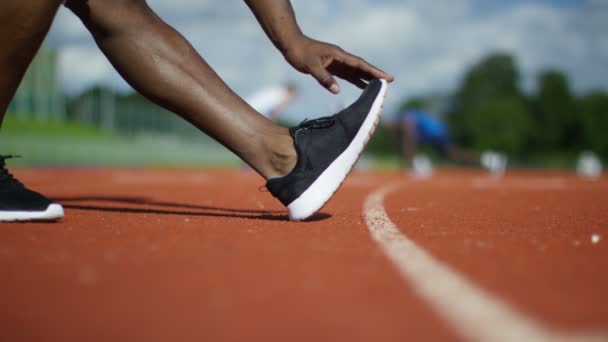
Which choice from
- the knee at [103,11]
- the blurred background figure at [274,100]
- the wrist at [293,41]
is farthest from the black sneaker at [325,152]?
the blurred background figure at [274,100]

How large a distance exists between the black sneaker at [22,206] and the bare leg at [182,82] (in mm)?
608

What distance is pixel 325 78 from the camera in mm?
2607

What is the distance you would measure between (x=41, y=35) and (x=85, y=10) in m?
0.25

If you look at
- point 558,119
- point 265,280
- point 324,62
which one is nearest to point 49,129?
point 324,62

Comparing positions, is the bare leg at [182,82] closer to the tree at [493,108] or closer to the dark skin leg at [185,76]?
the dark skin leg at [185,76]

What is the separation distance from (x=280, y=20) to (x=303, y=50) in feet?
0.57

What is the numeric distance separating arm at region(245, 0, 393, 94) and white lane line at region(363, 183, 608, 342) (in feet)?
3.41

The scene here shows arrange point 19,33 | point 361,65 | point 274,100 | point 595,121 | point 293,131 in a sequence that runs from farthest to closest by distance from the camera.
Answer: point 595,121, point 274,100, point 361,65, point 293,131, point 19,33

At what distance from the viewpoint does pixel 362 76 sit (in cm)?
278

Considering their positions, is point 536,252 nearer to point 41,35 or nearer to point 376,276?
point 376,276

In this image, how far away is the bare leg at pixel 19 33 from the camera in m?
2.23

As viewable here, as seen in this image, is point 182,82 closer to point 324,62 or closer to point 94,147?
point 324,62

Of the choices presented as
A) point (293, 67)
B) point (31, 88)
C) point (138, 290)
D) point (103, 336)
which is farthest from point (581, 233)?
point (31, 88)

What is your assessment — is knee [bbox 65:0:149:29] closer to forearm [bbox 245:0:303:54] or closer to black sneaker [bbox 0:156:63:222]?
forearm [bbox 245:0:303:54]
